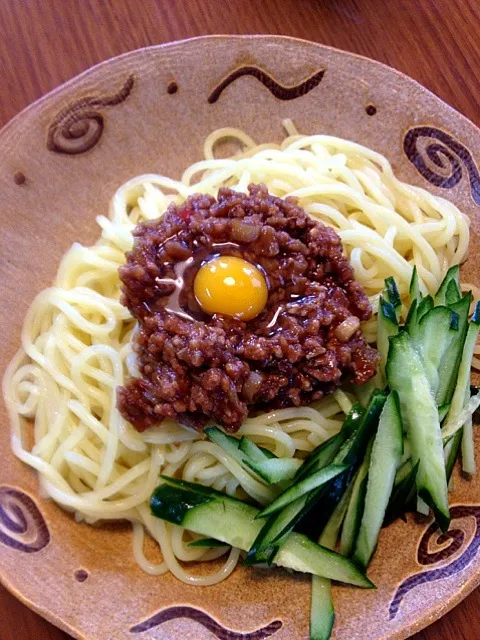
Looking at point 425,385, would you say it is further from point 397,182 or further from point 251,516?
point 397,182

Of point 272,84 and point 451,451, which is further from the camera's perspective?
point 272,84

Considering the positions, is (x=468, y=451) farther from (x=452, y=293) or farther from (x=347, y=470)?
(x=452, y=293)

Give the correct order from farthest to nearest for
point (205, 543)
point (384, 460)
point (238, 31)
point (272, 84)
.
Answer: point (238, 31) < point (272, 84) < point (205, 543) < point (384, 460)

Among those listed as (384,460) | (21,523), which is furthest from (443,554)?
(21,523)

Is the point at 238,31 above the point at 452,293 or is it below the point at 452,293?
above

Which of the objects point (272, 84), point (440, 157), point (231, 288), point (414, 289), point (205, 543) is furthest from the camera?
point (272, 84)

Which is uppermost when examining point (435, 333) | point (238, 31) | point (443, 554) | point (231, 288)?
point (238, 31)

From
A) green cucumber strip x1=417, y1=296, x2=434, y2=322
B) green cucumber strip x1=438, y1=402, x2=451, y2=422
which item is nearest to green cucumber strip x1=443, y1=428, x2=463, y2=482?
green cucumber strip x1=438, y1=402, x2=451, y2=422
